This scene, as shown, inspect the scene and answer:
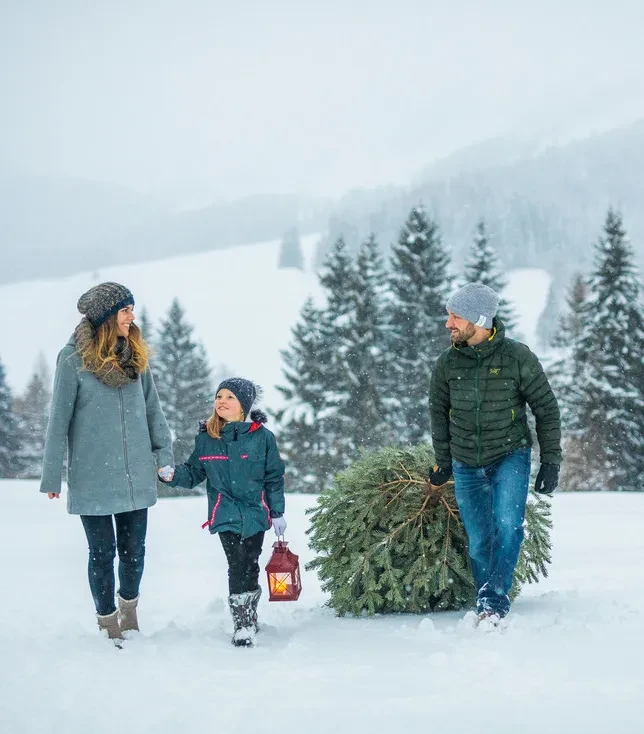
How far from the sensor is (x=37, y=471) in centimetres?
4291

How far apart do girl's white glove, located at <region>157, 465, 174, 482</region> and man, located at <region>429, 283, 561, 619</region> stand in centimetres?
173

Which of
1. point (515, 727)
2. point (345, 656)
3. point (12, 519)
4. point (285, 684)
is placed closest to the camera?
point (515, 727)

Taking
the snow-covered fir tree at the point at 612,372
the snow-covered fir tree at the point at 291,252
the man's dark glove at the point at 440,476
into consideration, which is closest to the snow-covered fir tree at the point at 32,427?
the snow-covered fir tree at the point at 612,372

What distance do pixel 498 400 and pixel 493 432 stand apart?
0.19m

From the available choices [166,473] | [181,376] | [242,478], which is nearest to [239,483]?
[242,478]

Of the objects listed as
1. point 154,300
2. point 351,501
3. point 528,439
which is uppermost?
point 154,300

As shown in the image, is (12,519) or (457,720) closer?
(457,720)

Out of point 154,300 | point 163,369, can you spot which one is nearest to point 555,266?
point 154,300

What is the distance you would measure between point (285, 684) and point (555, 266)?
122 m

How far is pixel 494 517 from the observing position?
15.1ft

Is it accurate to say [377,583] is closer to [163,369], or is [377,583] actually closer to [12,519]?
[12,519]

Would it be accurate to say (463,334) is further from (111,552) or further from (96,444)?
(111,552)

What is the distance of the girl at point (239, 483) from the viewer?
4719 millimetres

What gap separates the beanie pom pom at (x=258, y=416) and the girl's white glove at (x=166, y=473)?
586 millimetres
